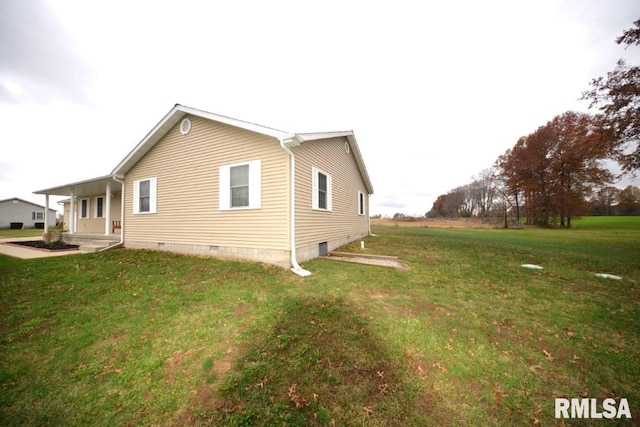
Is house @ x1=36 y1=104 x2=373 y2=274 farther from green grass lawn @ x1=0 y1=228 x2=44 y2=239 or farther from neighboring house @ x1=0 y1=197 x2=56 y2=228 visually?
neighboring house @ x1=0 y1=197 x2=56 y2=228

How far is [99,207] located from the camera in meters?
15.2

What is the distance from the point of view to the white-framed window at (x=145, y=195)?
9.57m

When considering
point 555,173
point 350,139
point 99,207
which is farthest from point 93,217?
point 555,173

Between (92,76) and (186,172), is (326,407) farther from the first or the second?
(92,76)

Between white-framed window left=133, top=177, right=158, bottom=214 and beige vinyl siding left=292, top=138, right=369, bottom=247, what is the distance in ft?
22.5

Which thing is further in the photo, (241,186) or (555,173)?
(555,173)

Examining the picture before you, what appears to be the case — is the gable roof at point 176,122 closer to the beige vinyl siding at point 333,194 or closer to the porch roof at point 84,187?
the beige vinyl siding at point 333,194

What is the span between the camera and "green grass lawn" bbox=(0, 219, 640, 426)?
2.32 m

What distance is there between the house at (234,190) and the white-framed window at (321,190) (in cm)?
4

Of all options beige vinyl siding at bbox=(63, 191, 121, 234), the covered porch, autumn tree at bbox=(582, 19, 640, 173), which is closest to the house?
the covered porch

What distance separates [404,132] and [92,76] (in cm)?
2105

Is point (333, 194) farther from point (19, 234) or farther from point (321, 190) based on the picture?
point (19, 234)

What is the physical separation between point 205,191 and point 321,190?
436 centimetres

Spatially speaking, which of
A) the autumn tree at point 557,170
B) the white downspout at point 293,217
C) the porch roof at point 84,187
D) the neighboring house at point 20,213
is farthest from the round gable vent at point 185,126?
the neighboring house at point 20,213
